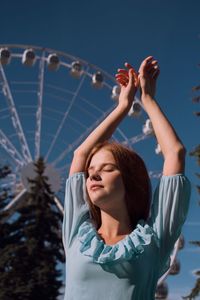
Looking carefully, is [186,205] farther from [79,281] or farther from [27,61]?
[27,61]

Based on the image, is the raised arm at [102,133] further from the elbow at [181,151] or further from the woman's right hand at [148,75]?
the elbow at [181,151]

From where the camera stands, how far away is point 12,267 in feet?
71.2

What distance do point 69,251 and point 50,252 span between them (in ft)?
67.7

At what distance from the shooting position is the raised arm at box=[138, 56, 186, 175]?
2.10 meters

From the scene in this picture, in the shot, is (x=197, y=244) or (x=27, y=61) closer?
A: (x=197, y=244)

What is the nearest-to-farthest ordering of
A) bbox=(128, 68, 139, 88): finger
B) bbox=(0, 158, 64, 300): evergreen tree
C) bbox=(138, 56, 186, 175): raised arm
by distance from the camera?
bbox=(138, 56, 186, 175): raised arm → bbox=(128, 68, 139, 88): finger → bbox=(0, 158, 64, 300): evergreen tree

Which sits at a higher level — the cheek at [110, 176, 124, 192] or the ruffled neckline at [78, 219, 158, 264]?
the cheek at [110, 176, 124, 192]

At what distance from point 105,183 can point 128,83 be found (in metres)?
0.58

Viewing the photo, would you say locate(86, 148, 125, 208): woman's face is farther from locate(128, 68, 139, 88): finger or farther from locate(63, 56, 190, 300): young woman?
locate(128, 68, 139, 88): finger

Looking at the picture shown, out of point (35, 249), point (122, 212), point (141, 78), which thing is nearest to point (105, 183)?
point (122, 212)

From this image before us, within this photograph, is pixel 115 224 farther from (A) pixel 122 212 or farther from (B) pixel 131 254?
(B) pixel 131 254

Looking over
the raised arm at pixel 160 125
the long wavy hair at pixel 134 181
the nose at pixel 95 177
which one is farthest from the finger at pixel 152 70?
the nose at pixel 95 177

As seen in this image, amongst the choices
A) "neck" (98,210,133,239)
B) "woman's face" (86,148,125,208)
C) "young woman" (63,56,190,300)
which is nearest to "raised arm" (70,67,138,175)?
"young woman" (63,56,190,300)

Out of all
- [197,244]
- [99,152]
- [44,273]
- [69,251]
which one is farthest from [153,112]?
[44,273]
